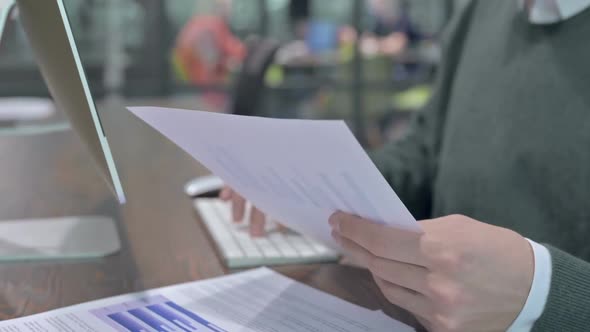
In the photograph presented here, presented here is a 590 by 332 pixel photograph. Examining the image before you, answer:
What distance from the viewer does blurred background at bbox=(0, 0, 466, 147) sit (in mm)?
5176

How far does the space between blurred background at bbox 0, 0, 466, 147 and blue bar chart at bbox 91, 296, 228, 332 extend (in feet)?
14.3

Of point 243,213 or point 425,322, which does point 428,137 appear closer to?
point 243,213

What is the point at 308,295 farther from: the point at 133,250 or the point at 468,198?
the point at 468,198

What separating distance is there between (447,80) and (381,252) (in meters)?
0.66

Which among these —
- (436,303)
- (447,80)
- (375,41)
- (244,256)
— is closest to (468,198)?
(447,80)

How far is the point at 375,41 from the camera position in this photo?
18.8 ft

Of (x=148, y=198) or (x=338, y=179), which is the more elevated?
(x=338, y=179)

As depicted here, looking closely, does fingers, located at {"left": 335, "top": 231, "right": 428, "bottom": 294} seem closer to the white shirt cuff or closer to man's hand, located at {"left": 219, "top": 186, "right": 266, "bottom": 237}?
the white shirt cuff

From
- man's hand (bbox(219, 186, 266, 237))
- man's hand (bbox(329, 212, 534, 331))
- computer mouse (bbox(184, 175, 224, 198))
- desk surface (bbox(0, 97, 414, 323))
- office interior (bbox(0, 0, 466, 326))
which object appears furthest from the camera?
office interior (bbox(0, 0, 466, 326))

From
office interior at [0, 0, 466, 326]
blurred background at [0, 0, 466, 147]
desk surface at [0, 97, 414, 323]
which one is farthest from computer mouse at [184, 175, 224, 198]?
blurred background at [0, 0, 466, 147]

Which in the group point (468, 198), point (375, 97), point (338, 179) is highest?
point (338, 179)

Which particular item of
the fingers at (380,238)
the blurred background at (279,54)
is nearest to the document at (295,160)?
the fingers at (380,238)

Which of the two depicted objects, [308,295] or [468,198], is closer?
[308,295]

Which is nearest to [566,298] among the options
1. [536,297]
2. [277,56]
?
[536,297]
